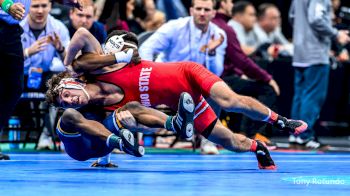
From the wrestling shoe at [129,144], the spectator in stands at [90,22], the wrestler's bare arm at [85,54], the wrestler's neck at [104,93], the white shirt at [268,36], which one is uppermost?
the wrestler's bare arm at [85,54]

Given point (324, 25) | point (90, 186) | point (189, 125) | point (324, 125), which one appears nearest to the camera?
point (90, 186)

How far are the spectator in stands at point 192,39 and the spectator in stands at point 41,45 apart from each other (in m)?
0.89

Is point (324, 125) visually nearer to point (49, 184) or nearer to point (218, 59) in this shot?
point (218, 59)

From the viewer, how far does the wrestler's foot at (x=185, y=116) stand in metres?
6.14

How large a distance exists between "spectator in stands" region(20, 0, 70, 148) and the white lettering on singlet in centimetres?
265

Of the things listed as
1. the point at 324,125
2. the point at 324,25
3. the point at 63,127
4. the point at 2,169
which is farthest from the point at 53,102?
the point at 324,125

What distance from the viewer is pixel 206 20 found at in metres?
9.38

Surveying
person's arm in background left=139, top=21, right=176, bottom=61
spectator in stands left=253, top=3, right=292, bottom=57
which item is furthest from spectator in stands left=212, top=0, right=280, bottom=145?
spectator in stands left=253, top=3, right=292, bottom=57

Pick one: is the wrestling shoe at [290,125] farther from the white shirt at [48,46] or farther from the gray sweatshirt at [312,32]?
the gray sweatshirt at [312,32]

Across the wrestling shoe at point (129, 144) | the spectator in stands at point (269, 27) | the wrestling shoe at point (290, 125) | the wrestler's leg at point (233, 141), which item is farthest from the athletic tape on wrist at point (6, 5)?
the spectator in stands at point (269, 27)

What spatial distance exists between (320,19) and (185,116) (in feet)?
13.9

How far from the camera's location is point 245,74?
10.4 m

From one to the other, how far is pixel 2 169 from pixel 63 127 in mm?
535

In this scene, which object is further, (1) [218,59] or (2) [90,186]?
(1) [218,59]
